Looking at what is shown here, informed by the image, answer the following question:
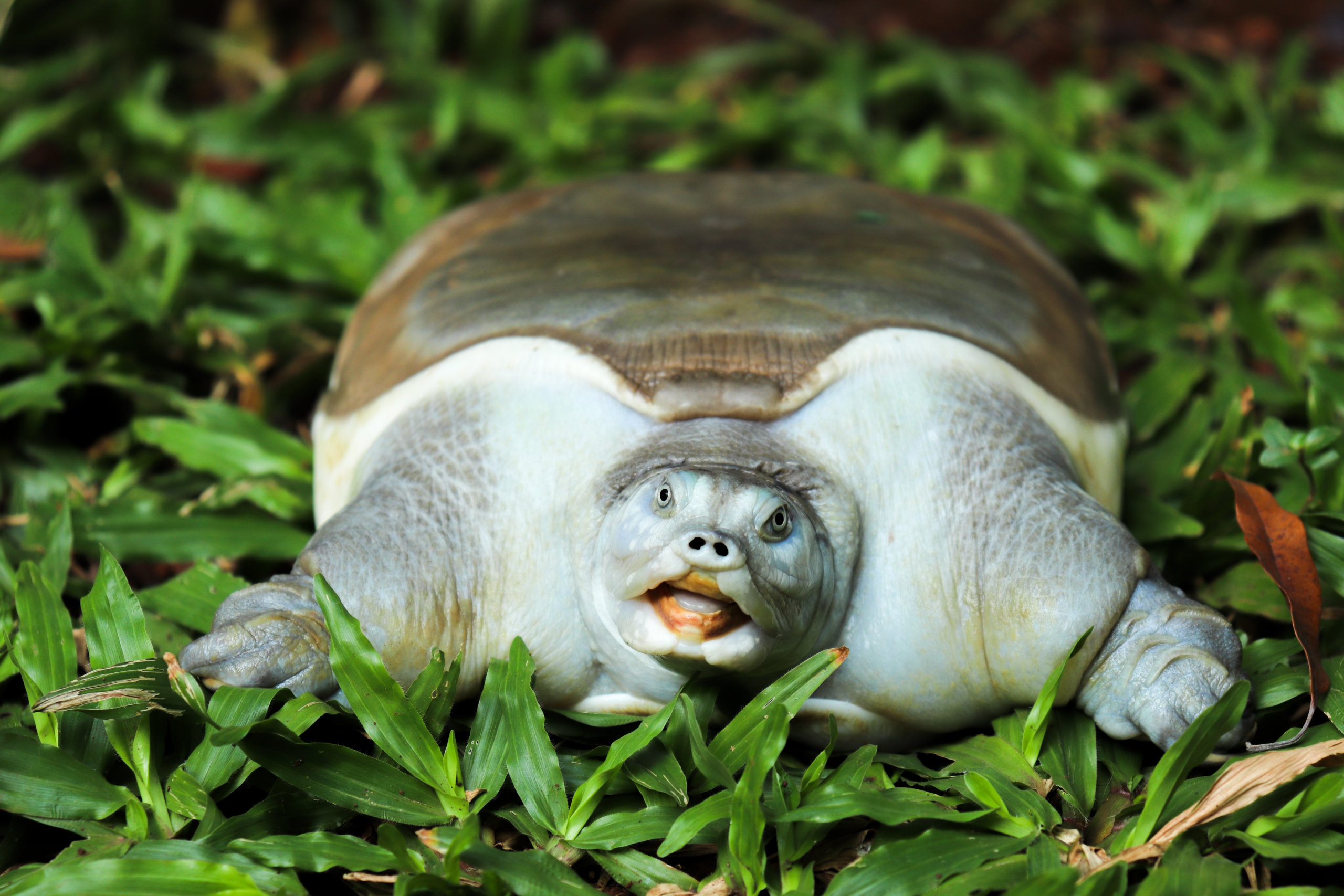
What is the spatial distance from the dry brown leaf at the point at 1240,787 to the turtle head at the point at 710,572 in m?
0.49

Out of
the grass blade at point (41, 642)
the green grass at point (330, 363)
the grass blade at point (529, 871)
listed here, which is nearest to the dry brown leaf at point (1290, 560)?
the green grass at point (330, 363)

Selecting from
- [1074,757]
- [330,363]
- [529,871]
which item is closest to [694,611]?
[529,871]

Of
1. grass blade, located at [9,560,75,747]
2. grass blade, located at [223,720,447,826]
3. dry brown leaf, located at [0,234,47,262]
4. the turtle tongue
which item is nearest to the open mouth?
the turtle tongue

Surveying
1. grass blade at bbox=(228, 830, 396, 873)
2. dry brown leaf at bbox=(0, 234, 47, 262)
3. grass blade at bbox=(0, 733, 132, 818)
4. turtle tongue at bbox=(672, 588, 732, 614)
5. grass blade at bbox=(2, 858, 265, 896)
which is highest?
dry brown leaf at bbox=(0, 234, 47, 262)

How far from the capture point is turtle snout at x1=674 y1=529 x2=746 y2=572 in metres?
1.26

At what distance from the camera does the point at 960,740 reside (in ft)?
5.25

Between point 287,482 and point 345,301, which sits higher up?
point 345,301

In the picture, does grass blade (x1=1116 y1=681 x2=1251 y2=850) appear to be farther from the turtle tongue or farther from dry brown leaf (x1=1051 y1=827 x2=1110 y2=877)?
the turtle tongue

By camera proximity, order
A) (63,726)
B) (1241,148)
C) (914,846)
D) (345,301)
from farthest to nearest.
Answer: (1241,148)
(345,301)
(63,726)
(914,846)

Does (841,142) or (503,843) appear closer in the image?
(503,843)

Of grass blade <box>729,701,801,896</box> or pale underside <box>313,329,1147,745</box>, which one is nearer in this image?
grass blade <box>729,701,801,896</box>

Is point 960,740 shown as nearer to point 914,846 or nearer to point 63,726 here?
point 914,846

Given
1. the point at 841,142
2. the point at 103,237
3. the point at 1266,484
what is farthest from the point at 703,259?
the point at 103,237

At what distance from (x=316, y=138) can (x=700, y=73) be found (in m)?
1.31
